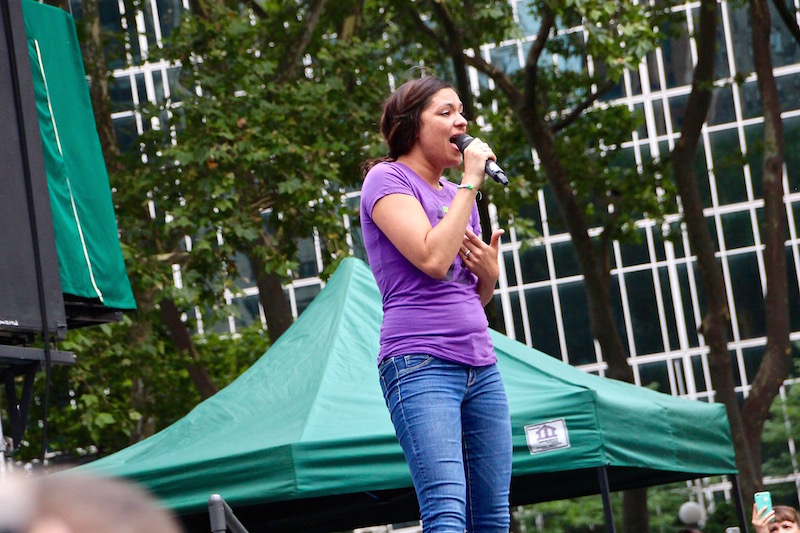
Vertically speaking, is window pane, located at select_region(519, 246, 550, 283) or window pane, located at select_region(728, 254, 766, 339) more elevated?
window pane, located at select_region(519, 246, 550, 283)

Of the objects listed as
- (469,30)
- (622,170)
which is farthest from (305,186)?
(622,170)

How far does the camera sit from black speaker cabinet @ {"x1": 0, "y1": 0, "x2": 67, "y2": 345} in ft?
16.1

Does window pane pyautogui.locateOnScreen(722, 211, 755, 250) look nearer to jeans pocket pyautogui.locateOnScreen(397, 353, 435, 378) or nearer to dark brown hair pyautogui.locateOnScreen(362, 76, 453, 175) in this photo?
dark brown hair pyautogui.locateOnScreen(362, 76, 453, 175)

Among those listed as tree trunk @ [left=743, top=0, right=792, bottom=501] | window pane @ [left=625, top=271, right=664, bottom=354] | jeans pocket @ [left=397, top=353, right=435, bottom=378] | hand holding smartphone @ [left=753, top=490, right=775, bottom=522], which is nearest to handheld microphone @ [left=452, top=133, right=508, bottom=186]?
jeans pocket @ [left=397, top=353, right=435, bottom=378]

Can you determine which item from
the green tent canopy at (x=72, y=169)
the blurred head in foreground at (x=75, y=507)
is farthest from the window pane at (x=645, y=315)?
the blurred head in foreground at (x=75, y=507)

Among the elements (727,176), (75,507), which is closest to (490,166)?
(75,507)

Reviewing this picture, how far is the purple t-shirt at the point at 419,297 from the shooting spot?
2.86 metres

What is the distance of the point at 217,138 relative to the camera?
1134 cm

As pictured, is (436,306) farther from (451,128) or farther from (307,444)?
(307,444)

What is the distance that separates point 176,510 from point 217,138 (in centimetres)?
686

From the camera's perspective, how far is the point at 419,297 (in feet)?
9.55

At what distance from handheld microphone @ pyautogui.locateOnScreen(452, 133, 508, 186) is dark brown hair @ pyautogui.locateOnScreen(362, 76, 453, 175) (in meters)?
0.12

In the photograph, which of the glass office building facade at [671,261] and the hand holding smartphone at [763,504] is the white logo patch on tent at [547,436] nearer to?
the hand holding smartphone at [763,504]

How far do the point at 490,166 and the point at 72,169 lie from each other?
12.1ft
